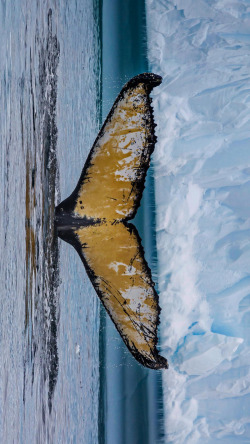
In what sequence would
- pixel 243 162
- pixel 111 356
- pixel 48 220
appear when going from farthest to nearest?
pixel 111 356
pixel 243 162
pixel 48 220

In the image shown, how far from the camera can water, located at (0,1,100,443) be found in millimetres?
951

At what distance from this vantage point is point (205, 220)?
1.36 metres

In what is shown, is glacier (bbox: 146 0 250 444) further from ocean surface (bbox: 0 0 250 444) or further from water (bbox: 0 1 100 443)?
water (bbox: 0 1 100 443)

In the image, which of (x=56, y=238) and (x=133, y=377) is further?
(x=133, y=377)

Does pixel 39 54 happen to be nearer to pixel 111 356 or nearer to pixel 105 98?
pixel 105 98

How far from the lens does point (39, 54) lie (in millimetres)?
1195

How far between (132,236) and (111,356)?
52 cm

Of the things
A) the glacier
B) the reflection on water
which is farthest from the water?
the glacier

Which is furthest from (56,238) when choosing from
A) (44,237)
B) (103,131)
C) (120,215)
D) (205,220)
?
(205,220)

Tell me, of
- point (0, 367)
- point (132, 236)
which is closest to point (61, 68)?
point (132, 236)

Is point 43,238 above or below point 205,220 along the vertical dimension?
below

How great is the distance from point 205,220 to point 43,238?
49 cm

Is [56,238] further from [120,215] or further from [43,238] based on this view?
[120,215]

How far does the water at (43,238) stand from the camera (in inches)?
37.4
